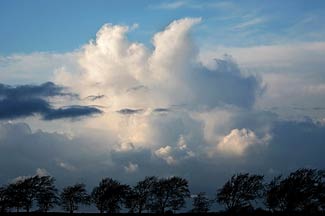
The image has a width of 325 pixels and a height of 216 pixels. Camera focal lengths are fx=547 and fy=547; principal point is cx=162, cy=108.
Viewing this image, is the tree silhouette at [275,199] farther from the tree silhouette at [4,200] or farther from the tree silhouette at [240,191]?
the tree silhouette at [4,200]

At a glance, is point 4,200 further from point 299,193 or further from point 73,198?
point 299,193

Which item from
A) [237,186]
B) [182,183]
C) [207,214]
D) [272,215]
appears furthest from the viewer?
[182,183]

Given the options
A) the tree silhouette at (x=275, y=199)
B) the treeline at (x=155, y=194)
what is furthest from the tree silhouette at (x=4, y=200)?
the tree silhouette at (x=275, y=199)

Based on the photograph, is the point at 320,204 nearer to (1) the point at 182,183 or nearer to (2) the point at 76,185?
(1) the point at 182,183

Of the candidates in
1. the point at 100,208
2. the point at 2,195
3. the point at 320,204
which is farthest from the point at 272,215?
the point at 2,195

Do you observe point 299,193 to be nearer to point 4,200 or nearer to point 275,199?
point 275,199

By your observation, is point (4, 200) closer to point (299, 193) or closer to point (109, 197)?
point (109, 197)

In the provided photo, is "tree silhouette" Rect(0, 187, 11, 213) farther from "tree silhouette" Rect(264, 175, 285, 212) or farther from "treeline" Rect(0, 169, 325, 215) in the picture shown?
"tree silhouette" Rect(264, 175, 285, 212)

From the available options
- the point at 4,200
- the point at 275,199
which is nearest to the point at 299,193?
the point at 275,199

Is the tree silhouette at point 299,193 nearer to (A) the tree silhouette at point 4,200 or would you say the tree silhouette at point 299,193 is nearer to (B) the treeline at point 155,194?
(B) the treeline at point 155,194

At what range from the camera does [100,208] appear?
12875cm

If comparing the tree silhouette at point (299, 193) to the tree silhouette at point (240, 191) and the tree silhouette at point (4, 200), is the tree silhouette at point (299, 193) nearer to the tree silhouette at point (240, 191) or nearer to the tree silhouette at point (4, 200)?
the tree silhouette at point (240, 191)

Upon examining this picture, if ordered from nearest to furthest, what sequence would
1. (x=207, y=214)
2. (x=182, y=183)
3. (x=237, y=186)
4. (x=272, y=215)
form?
(x=272, y=215)
(x=207, y=214)
(x=237, y=186)
(x=182, y=183)

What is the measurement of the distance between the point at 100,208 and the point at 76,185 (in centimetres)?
888
